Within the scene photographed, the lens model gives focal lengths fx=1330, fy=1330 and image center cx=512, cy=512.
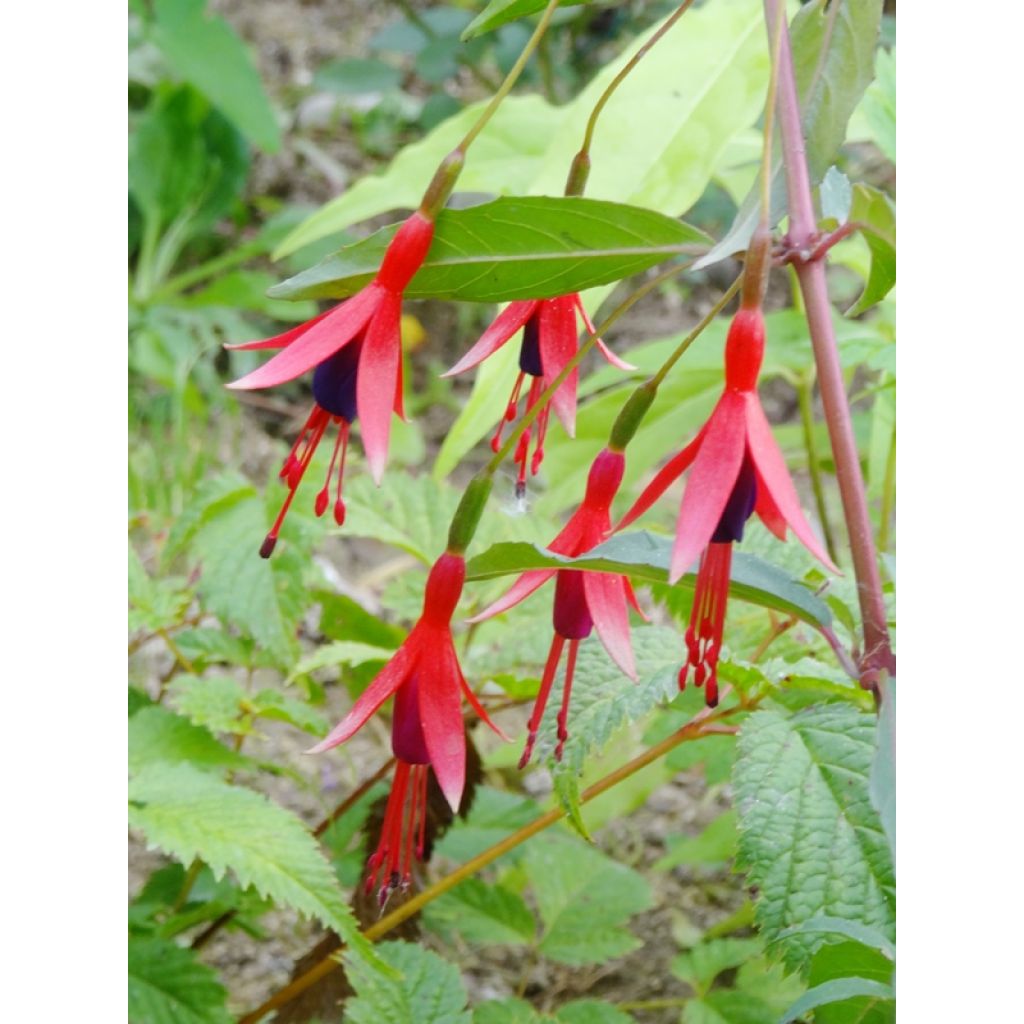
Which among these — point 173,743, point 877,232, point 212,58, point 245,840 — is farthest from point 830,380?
point 212,58

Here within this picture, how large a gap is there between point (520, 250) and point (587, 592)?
12 cm

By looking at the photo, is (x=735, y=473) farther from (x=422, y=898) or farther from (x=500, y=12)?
(x=422, y=898)

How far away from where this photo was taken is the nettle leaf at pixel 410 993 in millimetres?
605

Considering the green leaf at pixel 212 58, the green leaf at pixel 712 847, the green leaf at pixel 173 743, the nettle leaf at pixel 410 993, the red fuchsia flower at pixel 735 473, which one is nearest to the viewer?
the red fuchsia flower at pixel 735 473

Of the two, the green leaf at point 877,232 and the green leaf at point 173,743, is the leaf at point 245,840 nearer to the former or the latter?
the green leaf at point 173,743

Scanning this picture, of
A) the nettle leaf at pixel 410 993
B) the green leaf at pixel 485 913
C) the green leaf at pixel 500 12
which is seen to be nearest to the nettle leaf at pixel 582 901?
the green leaf at pixel 485 913

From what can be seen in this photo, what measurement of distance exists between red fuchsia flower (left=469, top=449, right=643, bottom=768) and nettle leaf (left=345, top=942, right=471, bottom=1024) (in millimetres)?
181

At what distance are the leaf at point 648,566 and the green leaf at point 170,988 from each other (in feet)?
1.17

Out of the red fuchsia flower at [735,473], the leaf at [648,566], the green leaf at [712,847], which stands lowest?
the green leaf at [712,847]

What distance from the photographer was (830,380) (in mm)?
455

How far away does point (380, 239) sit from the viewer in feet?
1.52
